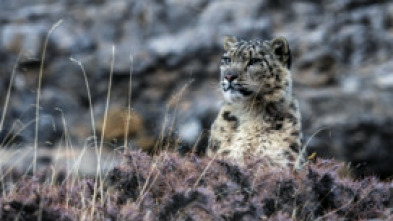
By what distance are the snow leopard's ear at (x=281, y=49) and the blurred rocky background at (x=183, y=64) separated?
12.7 feet

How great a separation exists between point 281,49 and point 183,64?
5932 millimetres

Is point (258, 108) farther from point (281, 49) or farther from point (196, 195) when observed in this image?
point (196, 195)

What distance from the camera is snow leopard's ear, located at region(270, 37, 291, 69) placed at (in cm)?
919

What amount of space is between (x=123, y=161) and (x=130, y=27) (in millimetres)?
8497

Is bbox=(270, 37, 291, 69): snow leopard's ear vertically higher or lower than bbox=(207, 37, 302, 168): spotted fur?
higher

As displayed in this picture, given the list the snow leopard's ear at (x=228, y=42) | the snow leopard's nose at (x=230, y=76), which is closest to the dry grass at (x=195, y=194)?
the snow leopard's nose at (x=230, y=76)

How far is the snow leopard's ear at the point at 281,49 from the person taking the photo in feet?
30.1

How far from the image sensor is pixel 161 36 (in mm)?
15469

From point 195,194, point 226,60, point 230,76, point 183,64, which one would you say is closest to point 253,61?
point 226,60

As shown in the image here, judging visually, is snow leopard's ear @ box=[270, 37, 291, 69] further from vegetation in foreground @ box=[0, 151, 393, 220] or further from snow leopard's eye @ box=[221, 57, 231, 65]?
vegetation in foreground @ box=[0, 151, 393, 220]

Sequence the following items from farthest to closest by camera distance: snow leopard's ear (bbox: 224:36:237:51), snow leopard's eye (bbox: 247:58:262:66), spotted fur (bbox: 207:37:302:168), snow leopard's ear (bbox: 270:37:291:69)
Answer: snow leopard's ear (bbox: 224:36:237:51) < snow leopard's ear (bbox: 270:37:291:69) < snow leopard's eye (bbox: 247:58:262:66) < spotted fur (bbox: 207:37:302:168)

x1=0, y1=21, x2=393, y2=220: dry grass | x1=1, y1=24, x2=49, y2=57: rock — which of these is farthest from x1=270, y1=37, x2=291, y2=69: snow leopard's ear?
x1=1, y1=24, x2=49, y2=57: rock

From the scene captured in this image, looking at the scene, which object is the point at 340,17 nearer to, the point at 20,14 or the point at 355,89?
the point at 355,89

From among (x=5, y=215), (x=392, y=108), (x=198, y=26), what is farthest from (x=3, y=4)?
(x=5, y=215)
